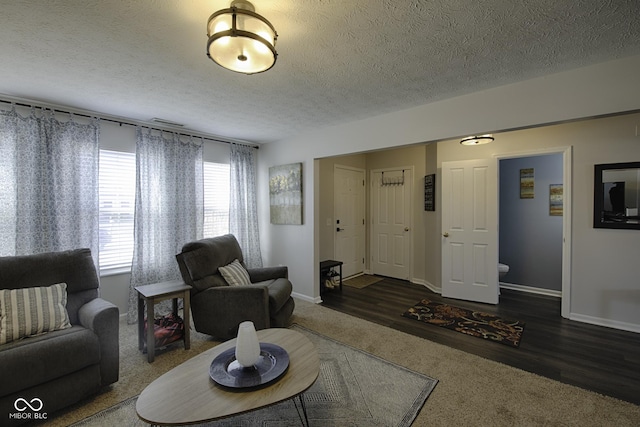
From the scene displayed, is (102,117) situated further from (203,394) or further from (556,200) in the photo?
(556,200)

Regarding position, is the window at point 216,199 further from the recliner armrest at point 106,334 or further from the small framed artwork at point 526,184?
the small framed artwork at point 526,184

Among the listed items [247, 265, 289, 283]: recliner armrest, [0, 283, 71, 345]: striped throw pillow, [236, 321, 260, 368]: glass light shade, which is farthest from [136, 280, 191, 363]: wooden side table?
[236, 321, 260, 368]: glass light shade

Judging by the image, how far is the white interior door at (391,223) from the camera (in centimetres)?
512

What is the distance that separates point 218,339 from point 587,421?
2997 mm

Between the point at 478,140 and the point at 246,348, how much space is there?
3748 millimetres

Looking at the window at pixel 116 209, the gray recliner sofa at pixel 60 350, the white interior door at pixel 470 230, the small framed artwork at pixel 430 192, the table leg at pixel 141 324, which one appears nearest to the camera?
the gray recliner sofa at pixel 60 350

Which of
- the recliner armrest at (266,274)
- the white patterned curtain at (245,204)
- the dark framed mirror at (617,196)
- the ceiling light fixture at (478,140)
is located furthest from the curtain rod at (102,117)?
the dark framed mirror at (617,196)

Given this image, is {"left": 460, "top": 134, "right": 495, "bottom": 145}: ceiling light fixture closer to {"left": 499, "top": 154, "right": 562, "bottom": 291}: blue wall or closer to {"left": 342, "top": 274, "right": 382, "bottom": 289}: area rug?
{"left": 499, "top": 154, "right": 562, "bottom": 291}: blue wall

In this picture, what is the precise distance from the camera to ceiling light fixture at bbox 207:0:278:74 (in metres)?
1.41

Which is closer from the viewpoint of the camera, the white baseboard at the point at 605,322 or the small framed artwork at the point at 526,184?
the white baseboard at the point at 605,322

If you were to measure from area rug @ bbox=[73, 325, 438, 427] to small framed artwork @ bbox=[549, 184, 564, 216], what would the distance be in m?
3.59

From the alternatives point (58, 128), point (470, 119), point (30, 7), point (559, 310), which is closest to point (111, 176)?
point (58, 128)

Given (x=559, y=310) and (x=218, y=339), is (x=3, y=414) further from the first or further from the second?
(x=559, y=310)

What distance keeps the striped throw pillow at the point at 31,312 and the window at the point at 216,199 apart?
2037mm
